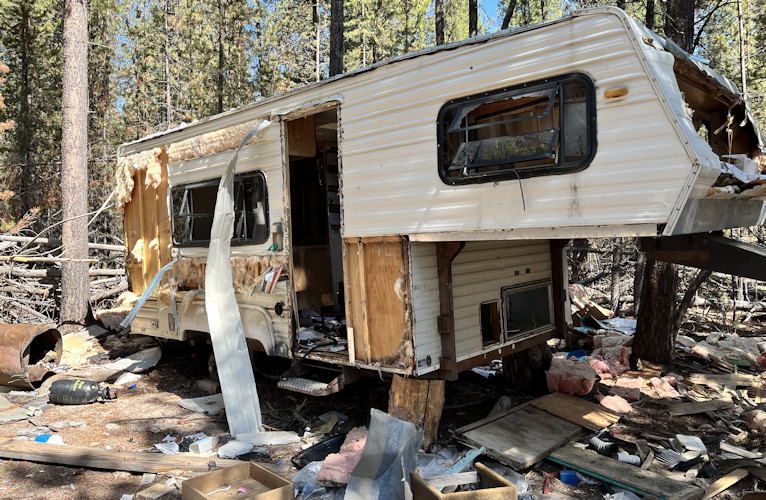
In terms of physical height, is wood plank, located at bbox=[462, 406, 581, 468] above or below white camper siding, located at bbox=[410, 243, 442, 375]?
below

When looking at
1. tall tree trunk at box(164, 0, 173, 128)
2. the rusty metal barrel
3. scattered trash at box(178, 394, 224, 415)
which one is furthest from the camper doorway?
tall tree trunk at box(164, 0, 173, 128)

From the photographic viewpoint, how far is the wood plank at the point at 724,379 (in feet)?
22.4

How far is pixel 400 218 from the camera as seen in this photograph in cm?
476

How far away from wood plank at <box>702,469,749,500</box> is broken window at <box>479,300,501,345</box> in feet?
7.20

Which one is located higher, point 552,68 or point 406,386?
point 552,68

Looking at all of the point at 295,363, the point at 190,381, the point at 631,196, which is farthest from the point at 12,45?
the point at 631,196

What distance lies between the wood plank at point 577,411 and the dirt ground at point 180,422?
223 millimetres

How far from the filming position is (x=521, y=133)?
428 cm

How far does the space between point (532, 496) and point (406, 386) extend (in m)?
1.39

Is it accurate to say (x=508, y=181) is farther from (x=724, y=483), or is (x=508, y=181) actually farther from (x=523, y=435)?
(x=724, y=483)

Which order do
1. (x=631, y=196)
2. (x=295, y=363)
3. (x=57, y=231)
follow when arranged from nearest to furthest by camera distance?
(x=631, y=196) → (x=295, y=363) → (x=57, y=231)

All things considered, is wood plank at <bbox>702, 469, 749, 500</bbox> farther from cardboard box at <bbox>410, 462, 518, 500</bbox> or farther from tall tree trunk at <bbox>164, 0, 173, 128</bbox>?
tall tree trunk at <bbox>164, 0, 173, 128</bbox>

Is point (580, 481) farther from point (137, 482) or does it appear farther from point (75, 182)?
point (75, 182)

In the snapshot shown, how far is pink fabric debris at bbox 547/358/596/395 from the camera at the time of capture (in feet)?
20.4
